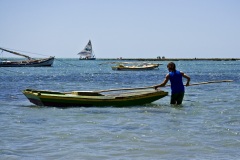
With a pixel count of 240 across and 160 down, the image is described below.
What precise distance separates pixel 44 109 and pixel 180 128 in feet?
22.9

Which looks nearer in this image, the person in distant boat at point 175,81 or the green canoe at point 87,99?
the person in distant boat at point 175,81

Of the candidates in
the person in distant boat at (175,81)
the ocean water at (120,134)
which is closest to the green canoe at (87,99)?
the person in distant boat at (175,81)

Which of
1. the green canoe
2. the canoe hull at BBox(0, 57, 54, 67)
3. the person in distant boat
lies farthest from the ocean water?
the canoe hull at BBox(0, 57, 54, 67)

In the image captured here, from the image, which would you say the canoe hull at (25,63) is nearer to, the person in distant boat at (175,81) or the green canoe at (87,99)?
the green canoe at (87,99)

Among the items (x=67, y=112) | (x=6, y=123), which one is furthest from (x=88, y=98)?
(x=6, y=123)

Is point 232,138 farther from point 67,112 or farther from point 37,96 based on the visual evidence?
point 37,96

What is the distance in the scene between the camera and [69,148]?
9539mm

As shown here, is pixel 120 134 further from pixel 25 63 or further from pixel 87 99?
pixel 25 63

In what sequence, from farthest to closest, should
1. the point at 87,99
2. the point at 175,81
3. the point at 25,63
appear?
the point at 25,63, the point at 87,99, the point at 175,81

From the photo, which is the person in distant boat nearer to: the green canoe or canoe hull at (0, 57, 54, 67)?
the green canoe

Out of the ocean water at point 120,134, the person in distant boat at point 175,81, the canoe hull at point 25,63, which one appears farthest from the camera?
the canoe hull at point 25,63

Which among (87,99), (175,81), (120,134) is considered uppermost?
(175,81)

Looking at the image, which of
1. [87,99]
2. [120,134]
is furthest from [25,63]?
[120,134]

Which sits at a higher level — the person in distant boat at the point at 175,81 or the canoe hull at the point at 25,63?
the person in distant boat at the point at 175,81
